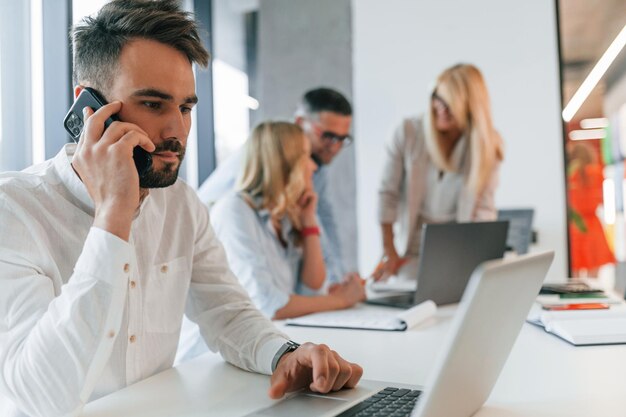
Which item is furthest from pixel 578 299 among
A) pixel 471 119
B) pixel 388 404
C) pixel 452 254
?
pixel 388 404

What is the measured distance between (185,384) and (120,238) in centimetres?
31

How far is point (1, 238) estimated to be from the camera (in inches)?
40.3

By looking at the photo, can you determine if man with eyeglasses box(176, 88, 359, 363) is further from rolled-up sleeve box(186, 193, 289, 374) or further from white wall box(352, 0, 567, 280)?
white wall box(352, 0, 567, 280)

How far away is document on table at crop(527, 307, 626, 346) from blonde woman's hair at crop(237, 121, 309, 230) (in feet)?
3.11

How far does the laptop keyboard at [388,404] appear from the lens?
2.95 ft

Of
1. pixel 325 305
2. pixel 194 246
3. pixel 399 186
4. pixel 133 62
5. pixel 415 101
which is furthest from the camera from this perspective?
pixel 415 101

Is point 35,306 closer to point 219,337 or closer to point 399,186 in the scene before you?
point 219,337

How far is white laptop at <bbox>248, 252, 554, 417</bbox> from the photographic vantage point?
649mm

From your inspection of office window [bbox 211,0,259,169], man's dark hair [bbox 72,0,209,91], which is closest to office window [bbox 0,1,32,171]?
man's dark hair [bbox 72,0,209,91]

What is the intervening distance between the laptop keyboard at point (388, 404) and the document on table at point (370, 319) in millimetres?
628

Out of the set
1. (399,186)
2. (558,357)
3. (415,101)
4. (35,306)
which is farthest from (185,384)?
(415,101)

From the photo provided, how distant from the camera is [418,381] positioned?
114 cm

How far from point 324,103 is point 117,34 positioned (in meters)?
1.60

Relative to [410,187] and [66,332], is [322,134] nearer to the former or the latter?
[410,187]
